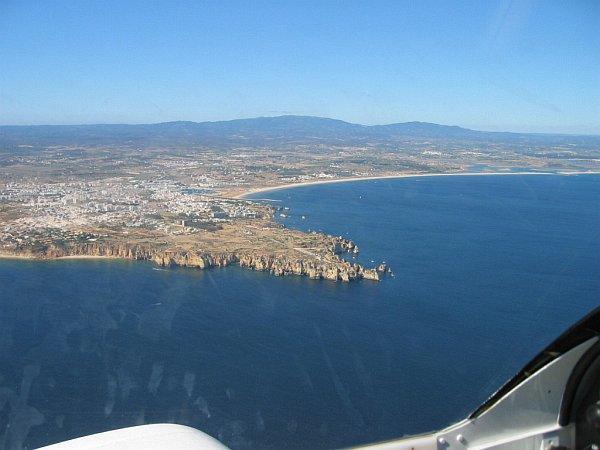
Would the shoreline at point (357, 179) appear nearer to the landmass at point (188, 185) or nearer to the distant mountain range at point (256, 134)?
the landmass at point (188, 185)

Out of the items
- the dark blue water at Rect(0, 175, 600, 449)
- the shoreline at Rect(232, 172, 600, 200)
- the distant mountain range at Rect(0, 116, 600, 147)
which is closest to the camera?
the dark blue water at Rect(0, 175, 600, 449)

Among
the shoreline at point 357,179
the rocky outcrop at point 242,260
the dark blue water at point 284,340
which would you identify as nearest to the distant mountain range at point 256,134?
the shoreline at point 357,179

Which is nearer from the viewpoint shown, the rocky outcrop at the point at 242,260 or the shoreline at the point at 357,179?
the rocky outcrop at the point at 242,260

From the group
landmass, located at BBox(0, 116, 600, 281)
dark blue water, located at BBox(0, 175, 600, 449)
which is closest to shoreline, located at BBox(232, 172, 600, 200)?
landmass, located at BBox(0, 116, 600, 281)

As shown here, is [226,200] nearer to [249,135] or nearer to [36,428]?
[36,428]

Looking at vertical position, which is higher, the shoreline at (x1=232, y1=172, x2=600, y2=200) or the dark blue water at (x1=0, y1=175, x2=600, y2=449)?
the shoreline at (x1=232, y1=172, x2=600, y2=200)

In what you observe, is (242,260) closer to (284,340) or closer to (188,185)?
(284,340)

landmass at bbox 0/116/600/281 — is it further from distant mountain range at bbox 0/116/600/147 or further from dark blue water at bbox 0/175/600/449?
dark blue water at bbox 0/175/600/449
